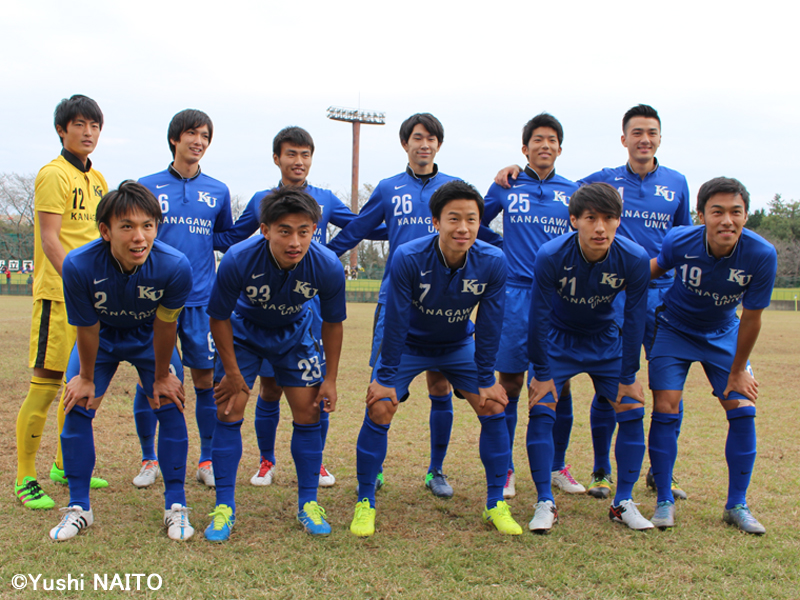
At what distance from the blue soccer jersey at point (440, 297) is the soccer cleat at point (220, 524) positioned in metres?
1.15

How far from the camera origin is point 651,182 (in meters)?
4.59

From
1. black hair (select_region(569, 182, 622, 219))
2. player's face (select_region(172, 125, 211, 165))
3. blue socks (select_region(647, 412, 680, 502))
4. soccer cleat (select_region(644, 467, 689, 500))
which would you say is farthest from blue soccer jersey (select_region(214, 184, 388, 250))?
soccer cleat (select_region(644, 467, 689, 500))

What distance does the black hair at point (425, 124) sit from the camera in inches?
172

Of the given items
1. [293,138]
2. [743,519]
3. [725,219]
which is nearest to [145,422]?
[293,138]

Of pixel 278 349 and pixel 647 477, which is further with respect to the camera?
pixel 647 477

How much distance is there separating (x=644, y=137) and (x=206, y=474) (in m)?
4.14

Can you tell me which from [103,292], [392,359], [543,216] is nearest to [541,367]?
[392,359]

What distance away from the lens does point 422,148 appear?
4375 millimetres

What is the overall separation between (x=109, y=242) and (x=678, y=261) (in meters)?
3.47

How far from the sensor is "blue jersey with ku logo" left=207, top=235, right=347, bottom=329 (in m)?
3.33

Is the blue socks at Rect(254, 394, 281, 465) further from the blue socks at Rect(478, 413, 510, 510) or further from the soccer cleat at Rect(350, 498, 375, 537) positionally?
the blue socks at Rect(478, 413, 510, 510)

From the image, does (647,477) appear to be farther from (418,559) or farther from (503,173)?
(503,173)

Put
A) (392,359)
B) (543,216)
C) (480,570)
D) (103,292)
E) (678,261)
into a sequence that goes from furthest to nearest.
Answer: (543,216) → (678,261) → (392,359) → (103,292) → (480,570)

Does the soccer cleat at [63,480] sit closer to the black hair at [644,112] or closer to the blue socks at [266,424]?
the blue socks at [266,424]
